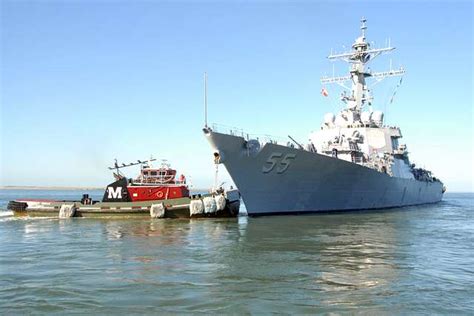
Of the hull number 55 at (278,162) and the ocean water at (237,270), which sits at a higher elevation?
the hull number 55 at (278,162)

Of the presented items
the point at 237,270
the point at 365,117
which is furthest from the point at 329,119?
the point at 237,270

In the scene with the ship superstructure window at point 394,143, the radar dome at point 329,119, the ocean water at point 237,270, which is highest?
the radar dome at point 329,119

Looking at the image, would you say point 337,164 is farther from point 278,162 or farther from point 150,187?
point 150,187

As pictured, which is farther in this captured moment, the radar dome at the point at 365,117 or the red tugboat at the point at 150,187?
the radar dome at the point at 365,117

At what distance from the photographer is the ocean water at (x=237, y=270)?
902cm

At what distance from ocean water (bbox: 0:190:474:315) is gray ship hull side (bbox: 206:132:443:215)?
13.0ft

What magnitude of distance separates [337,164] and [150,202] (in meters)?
11.3

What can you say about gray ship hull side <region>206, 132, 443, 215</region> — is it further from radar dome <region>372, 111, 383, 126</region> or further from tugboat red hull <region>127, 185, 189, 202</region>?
radar dome <region>372, 111, 383, 126</region>

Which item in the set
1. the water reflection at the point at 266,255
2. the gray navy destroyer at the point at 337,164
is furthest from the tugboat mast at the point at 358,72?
the water reflection at the point at 266,255

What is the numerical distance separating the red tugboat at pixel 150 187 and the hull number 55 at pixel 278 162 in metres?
5.95

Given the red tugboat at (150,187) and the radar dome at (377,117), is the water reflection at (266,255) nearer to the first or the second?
the red tugboat at (150,187)

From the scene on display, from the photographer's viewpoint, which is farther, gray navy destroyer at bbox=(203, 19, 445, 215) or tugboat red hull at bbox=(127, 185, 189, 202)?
tugboat red hull at bbox=(127, 185, 189, 202)

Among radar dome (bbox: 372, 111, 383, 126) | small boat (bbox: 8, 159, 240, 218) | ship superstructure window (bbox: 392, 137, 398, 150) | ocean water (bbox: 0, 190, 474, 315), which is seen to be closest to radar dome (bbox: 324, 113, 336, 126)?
radar dome (bbox: 372, 111, 383, 126)

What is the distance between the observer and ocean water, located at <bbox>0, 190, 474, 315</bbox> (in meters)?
9.02
